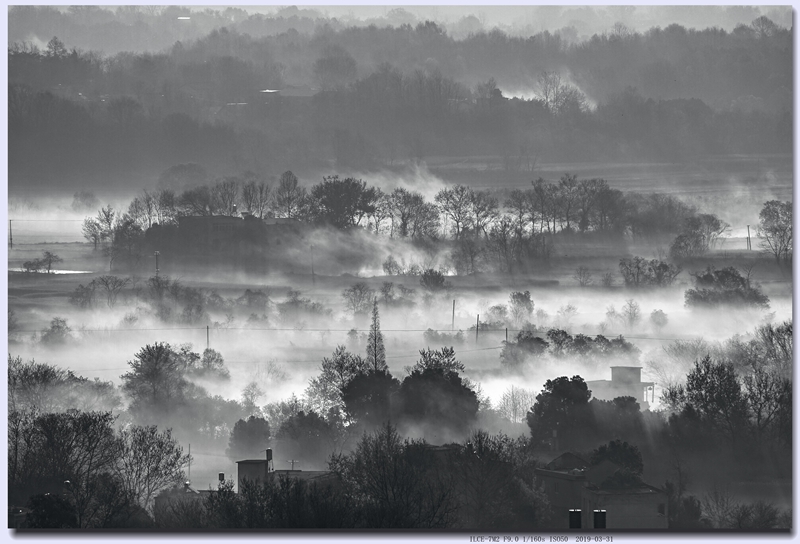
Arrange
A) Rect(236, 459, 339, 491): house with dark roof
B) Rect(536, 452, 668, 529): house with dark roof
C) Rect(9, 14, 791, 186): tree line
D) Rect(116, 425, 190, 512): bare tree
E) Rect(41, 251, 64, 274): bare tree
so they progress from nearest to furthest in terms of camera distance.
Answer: Rect(536, 452, 668, 529): house with dark roof → Rect(236, 459, 339, 491): house with dark roof → Rect(116, 425, 190, 512): bare tree → Rect(41, 251, 64, 274): bare tree → Rect(9, 14, 791, 186): tree line

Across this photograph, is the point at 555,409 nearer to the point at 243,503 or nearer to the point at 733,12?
the point at 243,503

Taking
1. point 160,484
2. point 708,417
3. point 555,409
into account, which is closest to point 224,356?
point 160,484

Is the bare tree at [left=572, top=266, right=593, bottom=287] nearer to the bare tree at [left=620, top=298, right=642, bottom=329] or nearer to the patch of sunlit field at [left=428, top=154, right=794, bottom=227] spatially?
the bare tree at [left=620, top=298, right=642, bottom=329]

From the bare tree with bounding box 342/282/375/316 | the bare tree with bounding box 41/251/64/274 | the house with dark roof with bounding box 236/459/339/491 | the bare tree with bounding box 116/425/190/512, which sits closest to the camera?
the house with dark roof with bounding box 236/459/339/491

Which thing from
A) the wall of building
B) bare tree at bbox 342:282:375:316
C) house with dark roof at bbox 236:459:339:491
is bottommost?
the wall of building

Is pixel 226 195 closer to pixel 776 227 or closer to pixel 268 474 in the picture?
pixel 268 474

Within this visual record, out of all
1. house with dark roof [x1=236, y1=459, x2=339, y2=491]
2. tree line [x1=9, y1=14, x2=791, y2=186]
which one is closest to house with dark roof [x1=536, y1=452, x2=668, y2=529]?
house with dark roof [x1=236, y1=459, x2=339, y2=491]
